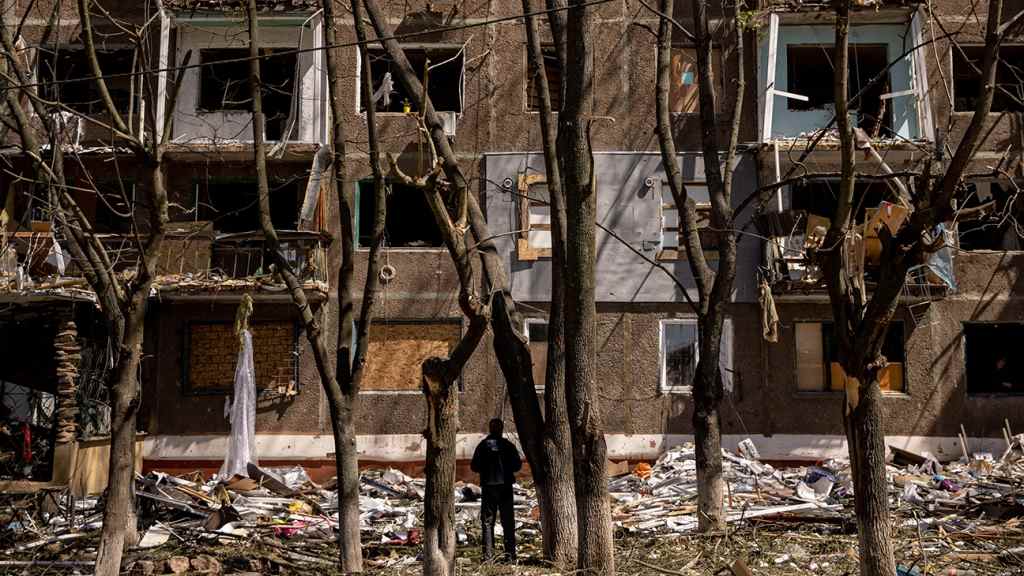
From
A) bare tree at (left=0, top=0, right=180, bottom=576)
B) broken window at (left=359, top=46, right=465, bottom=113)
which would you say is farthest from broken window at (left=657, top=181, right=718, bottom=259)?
bare tree at (left=0, top=0, right=180, bottom=576)

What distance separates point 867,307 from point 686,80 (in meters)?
13.7

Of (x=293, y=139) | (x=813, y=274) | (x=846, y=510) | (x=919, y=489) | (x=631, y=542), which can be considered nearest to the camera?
(x=631, y=542)

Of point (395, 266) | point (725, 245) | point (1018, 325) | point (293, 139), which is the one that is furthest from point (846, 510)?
point (293, 139)

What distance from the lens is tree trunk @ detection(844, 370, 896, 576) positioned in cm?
997

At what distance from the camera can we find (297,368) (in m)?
22.2

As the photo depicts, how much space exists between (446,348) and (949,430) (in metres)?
10.7

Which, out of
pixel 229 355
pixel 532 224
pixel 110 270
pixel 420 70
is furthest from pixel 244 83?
pixel 110 270

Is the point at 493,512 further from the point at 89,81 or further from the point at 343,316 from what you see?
the point at 89,81

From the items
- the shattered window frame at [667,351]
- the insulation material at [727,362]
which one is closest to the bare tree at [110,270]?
the shattered window frame at [667,351]

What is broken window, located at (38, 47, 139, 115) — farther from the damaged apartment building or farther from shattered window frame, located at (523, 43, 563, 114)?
shattered window frame, located at (523, 43, 563, 114)

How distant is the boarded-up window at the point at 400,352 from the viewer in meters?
22.1

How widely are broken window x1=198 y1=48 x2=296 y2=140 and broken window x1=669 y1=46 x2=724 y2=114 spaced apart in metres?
8.30

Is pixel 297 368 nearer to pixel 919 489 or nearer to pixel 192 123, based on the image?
pixel 192 123

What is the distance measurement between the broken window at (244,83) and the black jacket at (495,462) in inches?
469
